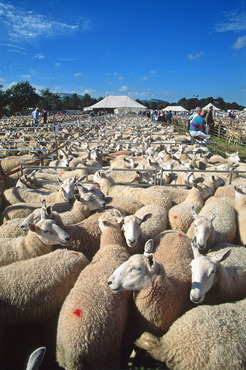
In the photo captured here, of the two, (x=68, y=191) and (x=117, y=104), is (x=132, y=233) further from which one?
(x=117, y=104)

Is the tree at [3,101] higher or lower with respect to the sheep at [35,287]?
higher

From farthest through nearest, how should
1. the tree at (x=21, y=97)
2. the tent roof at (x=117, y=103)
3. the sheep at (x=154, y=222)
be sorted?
the tree at (x=21, y=97) < the tent roof at (x=117, y=103) < the sheep at (x=154, y=222)

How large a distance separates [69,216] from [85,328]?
2.70m

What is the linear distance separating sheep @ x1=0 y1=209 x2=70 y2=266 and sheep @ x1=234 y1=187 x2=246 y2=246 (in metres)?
3.03

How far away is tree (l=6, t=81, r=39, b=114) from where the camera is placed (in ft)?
180

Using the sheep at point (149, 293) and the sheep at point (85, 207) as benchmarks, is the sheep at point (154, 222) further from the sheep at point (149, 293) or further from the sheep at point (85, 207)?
the sheep at point (149, 293)

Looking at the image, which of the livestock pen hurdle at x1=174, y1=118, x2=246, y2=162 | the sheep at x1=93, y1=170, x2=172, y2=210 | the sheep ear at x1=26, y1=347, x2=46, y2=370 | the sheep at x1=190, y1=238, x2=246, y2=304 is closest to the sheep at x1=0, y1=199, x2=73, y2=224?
the sheep at x1=93, y1=170, x2=172, y2=210

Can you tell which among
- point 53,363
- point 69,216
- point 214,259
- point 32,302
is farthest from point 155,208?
point 53,363

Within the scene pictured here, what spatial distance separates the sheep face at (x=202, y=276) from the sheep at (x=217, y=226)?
0.55 metres

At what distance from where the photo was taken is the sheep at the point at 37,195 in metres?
5.63

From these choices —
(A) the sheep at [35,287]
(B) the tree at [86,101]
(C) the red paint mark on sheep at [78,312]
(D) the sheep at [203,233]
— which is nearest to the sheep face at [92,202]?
(A) the sheep at [35,287]

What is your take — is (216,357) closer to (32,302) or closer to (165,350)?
(165,350)

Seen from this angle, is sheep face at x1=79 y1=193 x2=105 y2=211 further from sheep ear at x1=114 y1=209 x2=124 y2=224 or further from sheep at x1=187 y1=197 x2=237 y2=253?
sheep at x1=187 y1=197 x2=237 y2=253

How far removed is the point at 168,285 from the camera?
2.83 metres
